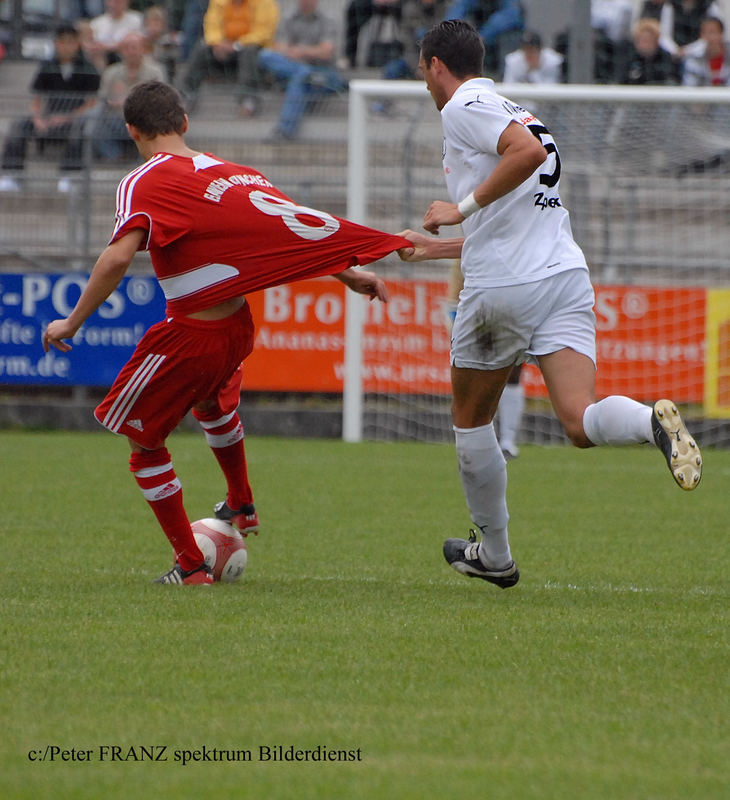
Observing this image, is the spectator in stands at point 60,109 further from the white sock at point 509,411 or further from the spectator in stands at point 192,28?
the white sock at point 509,411

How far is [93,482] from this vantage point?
9695 mm

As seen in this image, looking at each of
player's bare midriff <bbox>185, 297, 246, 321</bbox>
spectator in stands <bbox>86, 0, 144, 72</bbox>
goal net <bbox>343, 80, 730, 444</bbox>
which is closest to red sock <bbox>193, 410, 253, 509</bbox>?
player's bare midriff <bbox>185, 297, 246, 321</bbox>

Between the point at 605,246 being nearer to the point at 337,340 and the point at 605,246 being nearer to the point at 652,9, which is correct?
the point at 337,340

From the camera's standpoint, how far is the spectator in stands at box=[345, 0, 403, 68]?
17.5 metres

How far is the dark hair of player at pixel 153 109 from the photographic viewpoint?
558 cm

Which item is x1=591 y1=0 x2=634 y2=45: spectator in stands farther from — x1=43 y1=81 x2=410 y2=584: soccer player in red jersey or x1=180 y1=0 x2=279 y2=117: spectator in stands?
x1=43 y1=81 x2=410 y2=584: soccer player in red jersey

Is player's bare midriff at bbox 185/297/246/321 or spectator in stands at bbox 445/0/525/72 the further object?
spectator in stands at bbox 445/0/525/72

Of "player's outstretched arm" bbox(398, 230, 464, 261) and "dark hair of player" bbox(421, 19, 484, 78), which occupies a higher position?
"dark hair of player" bbox(421, 19, 484, 78)

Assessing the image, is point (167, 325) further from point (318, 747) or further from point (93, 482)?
point (93, 482)

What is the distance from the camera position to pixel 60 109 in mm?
16703

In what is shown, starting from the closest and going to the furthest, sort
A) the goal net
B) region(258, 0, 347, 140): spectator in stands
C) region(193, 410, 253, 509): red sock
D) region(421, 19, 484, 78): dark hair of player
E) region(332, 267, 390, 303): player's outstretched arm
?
region(421, 19, 484, 78): dark hair of player < region(332, 267, 390, 303): player's outstretched arm < region(193, 410, 253, 509): red sock < the goal net < region(258, 0, 347, 140): spectator in stands

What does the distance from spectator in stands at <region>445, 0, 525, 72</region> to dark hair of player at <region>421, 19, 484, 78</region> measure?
37.2 feet

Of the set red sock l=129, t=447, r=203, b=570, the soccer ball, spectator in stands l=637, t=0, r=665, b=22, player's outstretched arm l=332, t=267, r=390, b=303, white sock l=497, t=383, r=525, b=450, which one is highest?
spectator in stands l=637, t=0, r=665, b=22

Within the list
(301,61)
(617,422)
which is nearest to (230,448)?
(617,422)
